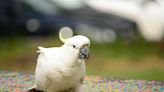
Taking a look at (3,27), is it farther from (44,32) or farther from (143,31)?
(143,31)

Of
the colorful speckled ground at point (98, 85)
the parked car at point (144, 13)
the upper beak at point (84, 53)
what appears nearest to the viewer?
the upper beak at point (84, 53)

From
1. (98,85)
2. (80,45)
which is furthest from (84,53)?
(98,85)

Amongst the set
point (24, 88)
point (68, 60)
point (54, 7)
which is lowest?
point (24, 88)

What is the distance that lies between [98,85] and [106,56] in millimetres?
1160

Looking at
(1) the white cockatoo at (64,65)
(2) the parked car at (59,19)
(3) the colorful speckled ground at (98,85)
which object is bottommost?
(3) the colorful speckled ground at (98,85)

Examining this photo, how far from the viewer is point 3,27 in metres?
2.98

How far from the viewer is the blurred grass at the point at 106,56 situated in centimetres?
281

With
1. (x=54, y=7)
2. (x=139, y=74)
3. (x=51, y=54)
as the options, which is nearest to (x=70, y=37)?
(x=51, y=54)

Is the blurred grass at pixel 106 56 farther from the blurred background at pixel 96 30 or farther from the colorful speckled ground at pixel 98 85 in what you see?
the colorful speckled ground at pixel 98 85

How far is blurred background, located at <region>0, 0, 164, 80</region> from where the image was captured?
281 centimetres

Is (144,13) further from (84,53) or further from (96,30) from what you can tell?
(84,53)

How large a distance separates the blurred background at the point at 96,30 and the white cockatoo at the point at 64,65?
4.71 ft

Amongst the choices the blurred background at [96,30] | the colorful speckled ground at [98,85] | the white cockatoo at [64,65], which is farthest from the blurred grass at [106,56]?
the white cockatoo at [64,65]

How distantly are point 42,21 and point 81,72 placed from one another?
1.67 meters
